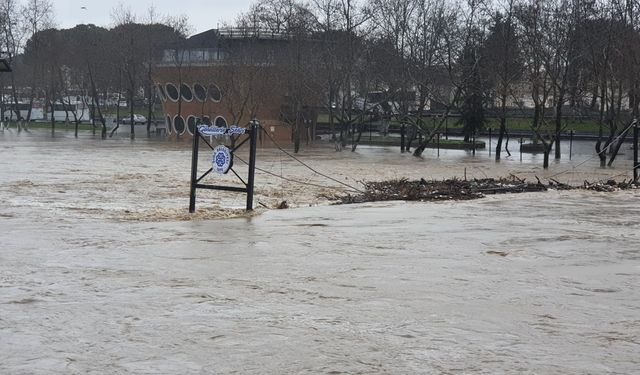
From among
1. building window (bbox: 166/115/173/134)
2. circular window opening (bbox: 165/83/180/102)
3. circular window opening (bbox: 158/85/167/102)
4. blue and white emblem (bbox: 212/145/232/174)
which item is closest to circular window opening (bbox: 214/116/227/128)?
circular window opening (bbox: 165/83/180/102)

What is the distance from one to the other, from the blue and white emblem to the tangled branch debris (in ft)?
13.1

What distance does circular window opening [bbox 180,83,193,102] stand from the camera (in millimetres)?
76500

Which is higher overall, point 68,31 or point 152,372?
point 68,31

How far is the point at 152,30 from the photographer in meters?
87.1

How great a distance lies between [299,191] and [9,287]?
52.5 ft

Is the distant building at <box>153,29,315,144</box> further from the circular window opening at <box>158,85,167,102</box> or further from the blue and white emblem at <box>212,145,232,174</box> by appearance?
Result: the blue and white emblem at <box>212,145,232,174</box>

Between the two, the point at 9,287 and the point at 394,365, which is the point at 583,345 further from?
the point at 9,287

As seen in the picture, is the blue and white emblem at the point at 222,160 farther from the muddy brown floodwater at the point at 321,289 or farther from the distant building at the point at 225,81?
the distant building at the point at 225,81

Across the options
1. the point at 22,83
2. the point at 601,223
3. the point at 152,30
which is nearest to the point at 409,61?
the point at 152,30

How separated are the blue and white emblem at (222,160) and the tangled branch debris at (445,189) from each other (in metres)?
4.00

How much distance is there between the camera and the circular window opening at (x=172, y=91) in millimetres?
77562

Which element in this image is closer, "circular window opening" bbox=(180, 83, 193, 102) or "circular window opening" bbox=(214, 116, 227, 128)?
"circular window opening" bbox=(214, 116, 227, 128)

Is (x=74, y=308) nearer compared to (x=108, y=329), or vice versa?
(x=108, y=329)

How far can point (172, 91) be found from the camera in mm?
78125
